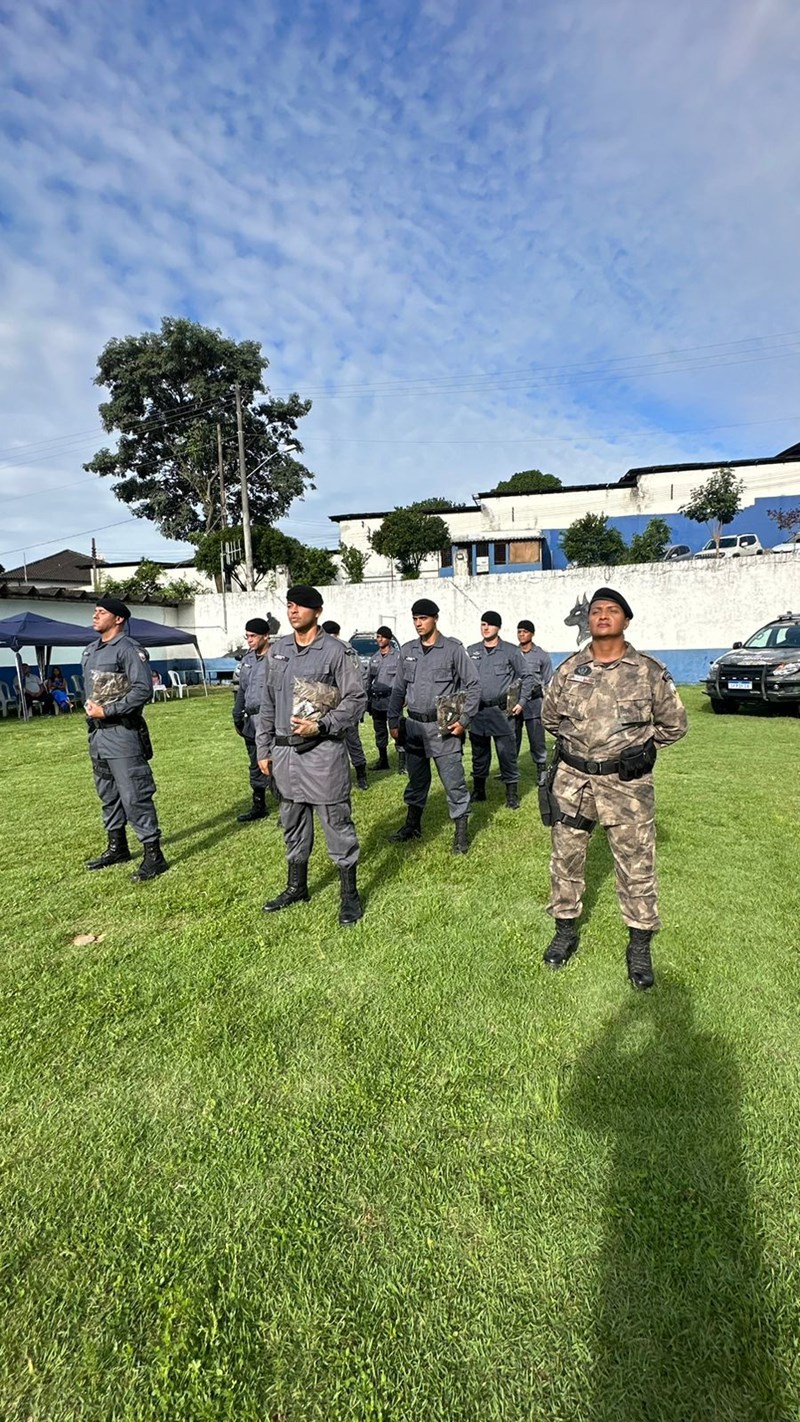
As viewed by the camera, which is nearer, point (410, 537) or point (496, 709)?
point (496, 709)

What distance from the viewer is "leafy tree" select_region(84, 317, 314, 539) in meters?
30.3

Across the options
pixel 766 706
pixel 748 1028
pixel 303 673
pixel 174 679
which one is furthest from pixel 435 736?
pixel 174 679

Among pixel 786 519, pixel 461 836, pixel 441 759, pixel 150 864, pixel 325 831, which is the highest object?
pixel 786 519

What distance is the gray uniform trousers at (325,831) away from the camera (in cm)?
365

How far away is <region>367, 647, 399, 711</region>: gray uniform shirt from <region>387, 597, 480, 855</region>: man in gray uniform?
249 centimetres

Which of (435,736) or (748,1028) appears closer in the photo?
(748,1028)

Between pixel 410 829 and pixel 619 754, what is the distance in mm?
2609

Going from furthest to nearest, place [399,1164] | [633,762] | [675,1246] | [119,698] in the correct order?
1. [119,698]
2. [633,762]
3. [399,1164]
4. [675,1246]

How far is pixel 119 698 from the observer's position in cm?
437

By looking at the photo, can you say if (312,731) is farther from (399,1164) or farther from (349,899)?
(399,1164)

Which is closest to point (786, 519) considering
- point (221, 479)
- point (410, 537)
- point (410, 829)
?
point (410, 537)

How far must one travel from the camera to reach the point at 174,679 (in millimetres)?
20859

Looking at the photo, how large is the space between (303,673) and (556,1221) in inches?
110

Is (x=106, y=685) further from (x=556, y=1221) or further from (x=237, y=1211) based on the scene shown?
(x=556, y=1221)
